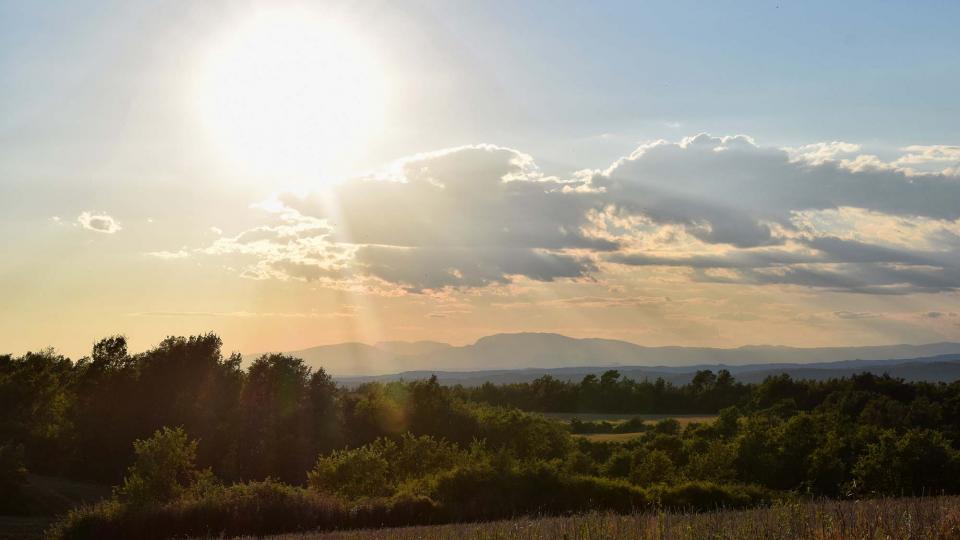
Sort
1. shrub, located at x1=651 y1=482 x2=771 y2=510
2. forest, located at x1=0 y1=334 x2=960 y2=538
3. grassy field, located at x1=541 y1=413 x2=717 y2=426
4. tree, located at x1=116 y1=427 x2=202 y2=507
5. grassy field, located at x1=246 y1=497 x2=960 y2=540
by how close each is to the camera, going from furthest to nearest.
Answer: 1. grassy field, located at x1=541 y1=413 x2=717 y2=426
2. shrub, located at x1=651 y1=482 x2=771 y2=510
3. tree, located at x1=116 y1=427 x2=202 y2=507
4. forest, located at x1=0 y1=334 x2=960 y2=538
5. grassy field, located at x1=246 y1=497 x2=960 y2=540

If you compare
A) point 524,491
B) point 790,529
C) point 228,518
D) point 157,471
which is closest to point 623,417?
point 524,491

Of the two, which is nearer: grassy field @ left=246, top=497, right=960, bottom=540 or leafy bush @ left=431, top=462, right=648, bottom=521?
grassy field @ left=246, top=497, right=960, bottom=540

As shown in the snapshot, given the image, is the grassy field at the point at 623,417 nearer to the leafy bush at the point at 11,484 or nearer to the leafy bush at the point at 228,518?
the leafy bush at the point at 11,484

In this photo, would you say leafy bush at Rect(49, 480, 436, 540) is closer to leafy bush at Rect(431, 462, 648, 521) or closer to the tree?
the tree

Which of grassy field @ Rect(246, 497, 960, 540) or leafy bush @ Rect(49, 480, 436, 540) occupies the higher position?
grassy field @ Rect(246, 497, 960, 540)

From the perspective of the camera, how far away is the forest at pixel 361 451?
114ft

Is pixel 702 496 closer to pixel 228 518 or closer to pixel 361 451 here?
pixel 361 451

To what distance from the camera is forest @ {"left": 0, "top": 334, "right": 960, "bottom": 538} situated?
3475 centimetres

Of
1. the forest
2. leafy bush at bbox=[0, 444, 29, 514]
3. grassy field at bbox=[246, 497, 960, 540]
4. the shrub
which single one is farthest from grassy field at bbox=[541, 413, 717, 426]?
grassy field at bbox=[246, 497, 960, 540]

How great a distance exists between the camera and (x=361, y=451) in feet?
151

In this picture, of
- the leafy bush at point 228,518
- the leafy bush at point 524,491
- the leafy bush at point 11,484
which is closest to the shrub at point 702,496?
the leafy bush at point 524,491

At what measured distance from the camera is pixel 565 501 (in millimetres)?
39250

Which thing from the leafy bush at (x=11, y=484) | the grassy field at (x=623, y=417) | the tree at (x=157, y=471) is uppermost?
the tree at (x=157, y=471)

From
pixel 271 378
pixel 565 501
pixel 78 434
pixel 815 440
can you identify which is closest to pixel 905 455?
pixel 815 440
